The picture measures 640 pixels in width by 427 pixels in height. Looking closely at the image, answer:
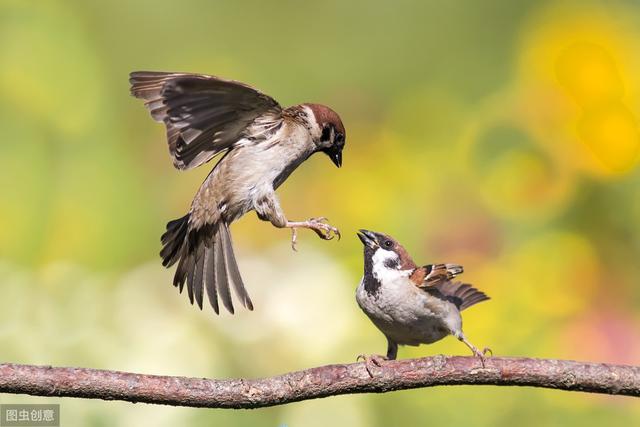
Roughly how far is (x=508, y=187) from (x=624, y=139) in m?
0.77

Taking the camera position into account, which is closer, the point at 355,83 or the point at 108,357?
the point at 108,357

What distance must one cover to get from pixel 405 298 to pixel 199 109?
0.95 metres

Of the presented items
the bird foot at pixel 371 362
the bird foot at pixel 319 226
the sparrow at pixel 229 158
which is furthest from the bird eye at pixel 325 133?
the bird foot at pixel 371 362

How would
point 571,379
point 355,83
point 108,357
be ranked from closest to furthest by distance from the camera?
point 571,379 → point 108,357 → point 355,83

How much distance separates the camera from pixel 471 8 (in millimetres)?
5031

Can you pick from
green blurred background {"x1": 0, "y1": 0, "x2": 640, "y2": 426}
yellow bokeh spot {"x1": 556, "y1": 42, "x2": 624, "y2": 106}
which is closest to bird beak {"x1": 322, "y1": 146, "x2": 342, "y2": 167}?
green blurred background {"x1": 0, "y1": 0, "x2": 640, "y2": 426}

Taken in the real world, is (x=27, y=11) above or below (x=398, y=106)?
above

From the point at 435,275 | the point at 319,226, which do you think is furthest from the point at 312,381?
the point at 435,275

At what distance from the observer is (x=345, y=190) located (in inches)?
190

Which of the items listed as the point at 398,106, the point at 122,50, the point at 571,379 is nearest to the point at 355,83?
the point at 398,106

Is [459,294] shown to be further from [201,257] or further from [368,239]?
[201,257]

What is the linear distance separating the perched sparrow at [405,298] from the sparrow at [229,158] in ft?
0.81

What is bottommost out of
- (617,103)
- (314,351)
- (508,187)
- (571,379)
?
(571,379)

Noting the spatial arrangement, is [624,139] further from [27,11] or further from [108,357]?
[27,11]
